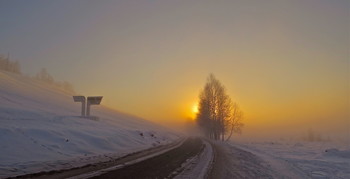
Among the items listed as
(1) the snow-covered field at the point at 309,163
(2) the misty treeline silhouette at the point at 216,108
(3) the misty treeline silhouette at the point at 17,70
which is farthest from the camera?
(3) the misty treeline silhouette at the point at 17,70

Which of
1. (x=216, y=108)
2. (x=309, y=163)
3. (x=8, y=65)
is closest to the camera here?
(x=309, y=163)

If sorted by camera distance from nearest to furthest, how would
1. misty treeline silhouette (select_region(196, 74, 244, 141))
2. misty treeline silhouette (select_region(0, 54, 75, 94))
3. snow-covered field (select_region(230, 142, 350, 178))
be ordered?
snow-covered field (select_region(230, 142, 350, 178)), misty treeline silhouette (select_region(196, 74, 244, 141)), misty treeline silhouette (select_region(0, 54, 75, 94))

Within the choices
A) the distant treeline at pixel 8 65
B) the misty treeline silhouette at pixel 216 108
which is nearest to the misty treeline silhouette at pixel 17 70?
the distant treeline at pixel 8 65

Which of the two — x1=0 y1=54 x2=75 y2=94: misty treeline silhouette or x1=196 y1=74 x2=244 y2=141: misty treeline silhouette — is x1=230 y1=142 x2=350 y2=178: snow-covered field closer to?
x1=196 y1=74 x2=244 y2=141: misty treeline silhouette

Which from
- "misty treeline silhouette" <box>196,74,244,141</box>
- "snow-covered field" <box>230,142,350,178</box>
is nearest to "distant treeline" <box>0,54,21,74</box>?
"misty treeline silhouette" <box>196,74,244,141</box>

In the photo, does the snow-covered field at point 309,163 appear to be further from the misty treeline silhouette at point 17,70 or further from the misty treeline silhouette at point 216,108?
the misty treeline silhouette at point 17,70

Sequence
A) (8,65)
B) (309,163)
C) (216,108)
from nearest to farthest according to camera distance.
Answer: (309,163)
(216,108)
(8,65)

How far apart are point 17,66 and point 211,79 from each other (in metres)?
118

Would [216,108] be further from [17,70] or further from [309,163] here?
[17,70]

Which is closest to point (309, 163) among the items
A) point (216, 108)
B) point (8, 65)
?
point (216, 108)

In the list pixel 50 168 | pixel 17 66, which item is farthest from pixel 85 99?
pixel 17 66

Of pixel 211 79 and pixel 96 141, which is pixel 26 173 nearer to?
pixel 96 141

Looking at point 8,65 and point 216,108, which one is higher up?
point 8,65

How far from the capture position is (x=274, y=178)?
12.0m
